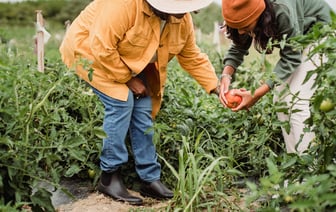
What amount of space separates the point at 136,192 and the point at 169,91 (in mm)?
670

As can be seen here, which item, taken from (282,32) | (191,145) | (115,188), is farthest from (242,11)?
(115,188)

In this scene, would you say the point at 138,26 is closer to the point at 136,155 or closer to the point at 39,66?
the point at 136,155

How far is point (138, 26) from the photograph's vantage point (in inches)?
121

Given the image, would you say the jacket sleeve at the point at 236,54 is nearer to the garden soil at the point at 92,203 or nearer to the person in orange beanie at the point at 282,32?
the person in orange beanie at the point at 282,32

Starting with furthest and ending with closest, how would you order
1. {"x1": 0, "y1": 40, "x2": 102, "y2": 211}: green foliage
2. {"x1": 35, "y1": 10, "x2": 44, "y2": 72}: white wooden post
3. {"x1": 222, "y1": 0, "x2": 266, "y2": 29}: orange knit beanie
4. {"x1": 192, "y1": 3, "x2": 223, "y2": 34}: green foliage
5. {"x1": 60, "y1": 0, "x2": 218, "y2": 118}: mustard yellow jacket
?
{"x1": 192, "y1": 3, "x2": 223, "y2": 34}: green foliage < {"x1": 35, "y1": 10, "x2": 44, "y2": 72}: white wooden post < {"x1": 60, "y1": 0, "x2": 218, "y2": 118}: mustard yellow jacket < {"x1": 222, "y1": 0, "x2": 266, "y2": 29}: orange knit beanie < {"x1": 0, "y1": 40, "x2": 102, "y2": 211}: green foliage

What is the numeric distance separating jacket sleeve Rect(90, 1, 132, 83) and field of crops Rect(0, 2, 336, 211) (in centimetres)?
31

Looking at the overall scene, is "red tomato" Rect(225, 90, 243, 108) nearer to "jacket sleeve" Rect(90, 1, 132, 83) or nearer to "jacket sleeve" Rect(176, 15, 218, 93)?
"jacket sleeve" Rect(176, 15, 218, 93)

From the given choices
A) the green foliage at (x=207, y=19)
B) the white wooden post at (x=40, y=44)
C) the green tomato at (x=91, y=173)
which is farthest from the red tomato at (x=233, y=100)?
the green foliage at (x=207, y=19)

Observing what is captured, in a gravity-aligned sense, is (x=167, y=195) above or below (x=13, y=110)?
below

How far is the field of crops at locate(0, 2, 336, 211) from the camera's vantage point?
7.06 feet

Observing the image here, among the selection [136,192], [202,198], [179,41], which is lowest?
[136,192]

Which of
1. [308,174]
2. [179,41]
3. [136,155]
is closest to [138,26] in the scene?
[179,41]

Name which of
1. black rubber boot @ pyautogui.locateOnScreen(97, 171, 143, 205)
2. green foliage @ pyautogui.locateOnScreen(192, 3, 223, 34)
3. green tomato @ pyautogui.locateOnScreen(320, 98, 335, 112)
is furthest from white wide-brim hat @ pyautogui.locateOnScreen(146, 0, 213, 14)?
green foliage @ pyautogui.locateOnScreen(192, 3, 223, 34)

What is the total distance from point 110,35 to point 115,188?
33.2 inches
